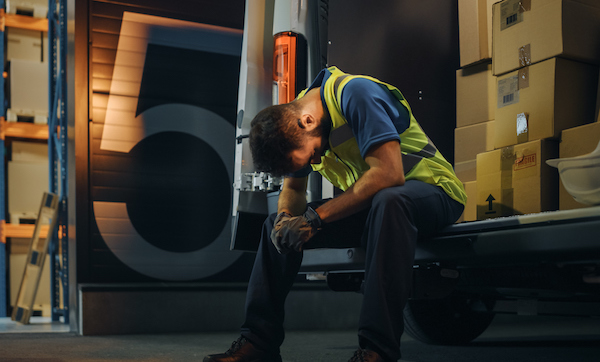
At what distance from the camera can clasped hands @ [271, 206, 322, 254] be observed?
1.98 m

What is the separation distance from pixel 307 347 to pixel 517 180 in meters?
1.51

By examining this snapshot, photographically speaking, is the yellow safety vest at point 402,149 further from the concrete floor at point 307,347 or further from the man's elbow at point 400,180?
the concrete floor at point 307,347

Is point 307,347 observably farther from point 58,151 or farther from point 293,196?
point 58,151

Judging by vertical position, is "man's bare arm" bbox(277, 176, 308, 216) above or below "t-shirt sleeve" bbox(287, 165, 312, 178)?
below

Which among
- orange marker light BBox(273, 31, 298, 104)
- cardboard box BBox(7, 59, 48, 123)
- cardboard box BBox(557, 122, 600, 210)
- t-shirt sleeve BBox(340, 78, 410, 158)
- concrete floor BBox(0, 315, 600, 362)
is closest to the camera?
t-shirt sleeve BBox(340, 78, 410, 158)

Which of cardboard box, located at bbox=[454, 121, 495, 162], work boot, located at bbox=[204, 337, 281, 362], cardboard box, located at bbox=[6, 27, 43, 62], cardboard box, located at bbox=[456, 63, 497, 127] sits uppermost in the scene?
cardboard box, located at bbox=[6, 27, 43, 62]

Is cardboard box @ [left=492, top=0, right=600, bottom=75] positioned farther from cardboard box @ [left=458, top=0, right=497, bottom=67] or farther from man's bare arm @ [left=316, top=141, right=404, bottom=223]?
man's bare arm @ [left=316, top=141, right=404, bottom=223]

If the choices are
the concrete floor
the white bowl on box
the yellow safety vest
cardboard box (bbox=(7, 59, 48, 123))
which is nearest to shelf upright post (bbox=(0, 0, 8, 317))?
cardboard box (bbox=(7, 59, 48, 123))

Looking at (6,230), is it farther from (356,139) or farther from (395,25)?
(356,139)

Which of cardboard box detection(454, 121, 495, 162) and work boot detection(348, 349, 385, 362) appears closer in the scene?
Answer: work boot detection(348, 349, 385, 362)

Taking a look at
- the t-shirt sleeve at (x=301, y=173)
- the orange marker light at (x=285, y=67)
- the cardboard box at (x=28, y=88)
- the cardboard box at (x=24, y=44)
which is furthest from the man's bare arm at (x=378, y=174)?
the cardboard box at (x=24, y=44)

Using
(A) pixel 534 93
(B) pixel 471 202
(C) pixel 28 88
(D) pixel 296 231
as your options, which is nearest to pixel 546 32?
(A) pixel 534 93

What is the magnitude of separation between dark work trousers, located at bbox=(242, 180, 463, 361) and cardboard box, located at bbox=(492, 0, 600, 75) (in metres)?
0.74

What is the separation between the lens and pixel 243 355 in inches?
78.2
